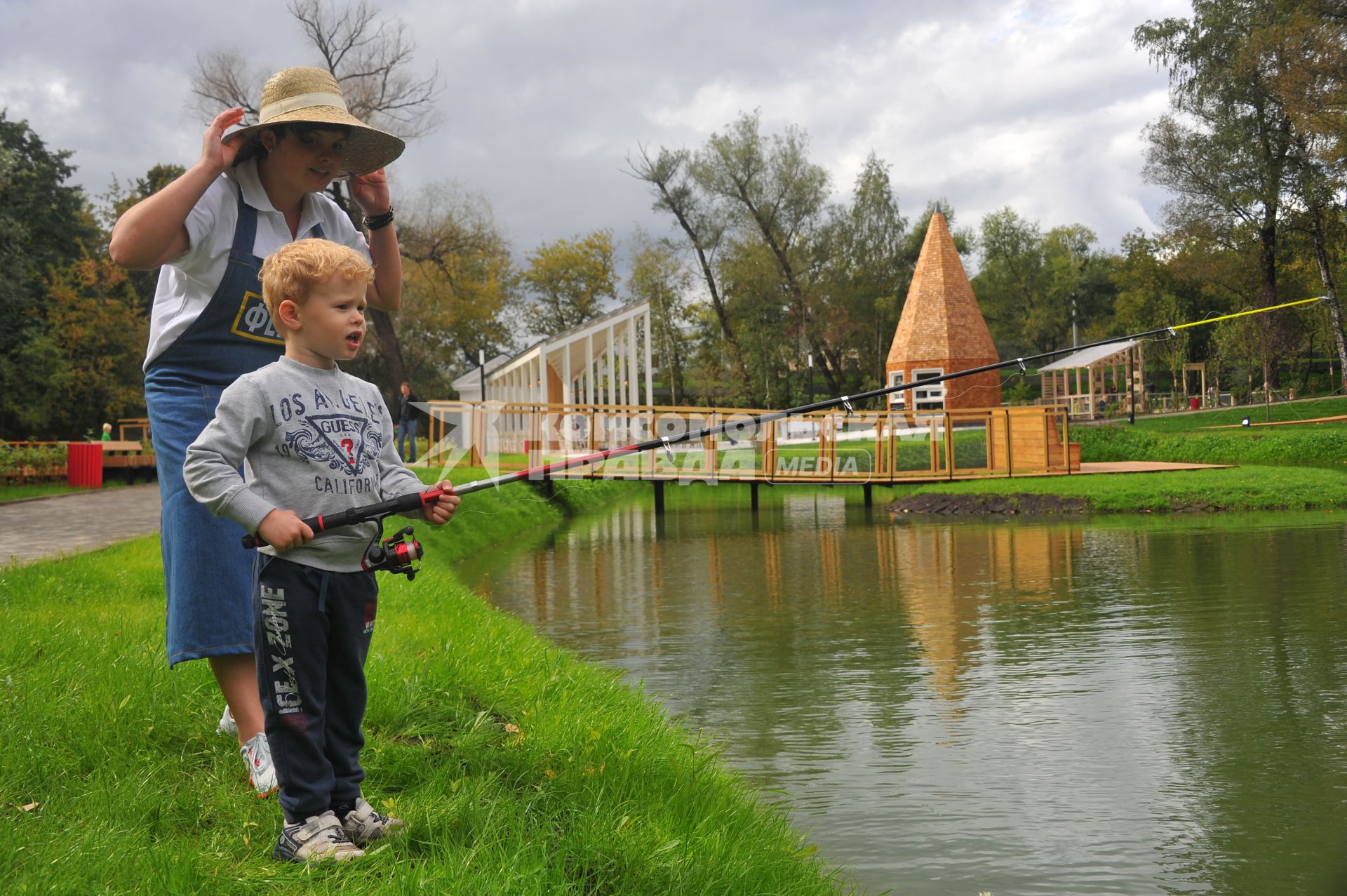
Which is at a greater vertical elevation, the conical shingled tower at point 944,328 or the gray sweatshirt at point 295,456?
the conical shingled tower at point 944,328

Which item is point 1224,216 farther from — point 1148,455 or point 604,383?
point 604,383

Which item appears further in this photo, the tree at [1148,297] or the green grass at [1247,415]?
the tree at [1148,297]

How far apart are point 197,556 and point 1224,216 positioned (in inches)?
1622

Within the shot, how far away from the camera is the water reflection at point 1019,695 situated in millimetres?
3865

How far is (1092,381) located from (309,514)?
41827 millimetres

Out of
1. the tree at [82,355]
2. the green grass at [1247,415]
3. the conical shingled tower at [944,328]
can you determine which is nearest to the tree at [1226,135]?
the green grass at [1247,415]

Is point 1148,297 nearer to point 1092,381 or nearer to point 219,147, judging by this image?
point 1092,381

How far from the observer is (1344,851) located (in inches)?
148

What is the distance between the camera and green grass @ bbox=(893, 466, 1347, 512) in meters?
17.6

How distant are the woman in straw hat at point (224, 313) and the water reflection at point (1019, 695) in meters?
2.04

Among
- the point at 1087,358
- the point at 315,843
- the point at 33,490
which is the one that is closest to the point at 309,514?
the point at 315,843

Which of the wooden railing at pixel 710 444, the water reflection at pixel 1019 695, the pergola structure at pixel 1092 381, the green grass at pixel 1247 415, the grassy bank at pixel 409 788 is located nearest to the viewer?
the grassy bank at pixel 409 788

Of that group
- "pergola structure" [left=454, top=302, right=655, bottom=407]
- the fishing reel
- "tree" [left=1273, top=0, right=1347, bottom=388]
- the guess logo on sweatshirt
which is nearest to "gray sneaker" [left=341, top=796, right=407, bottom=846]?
the fishing reel

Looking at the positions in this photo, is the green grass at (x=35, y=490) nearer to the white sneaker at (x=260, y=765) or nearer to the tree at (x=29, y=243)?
the tree at (x=29, y=243)
